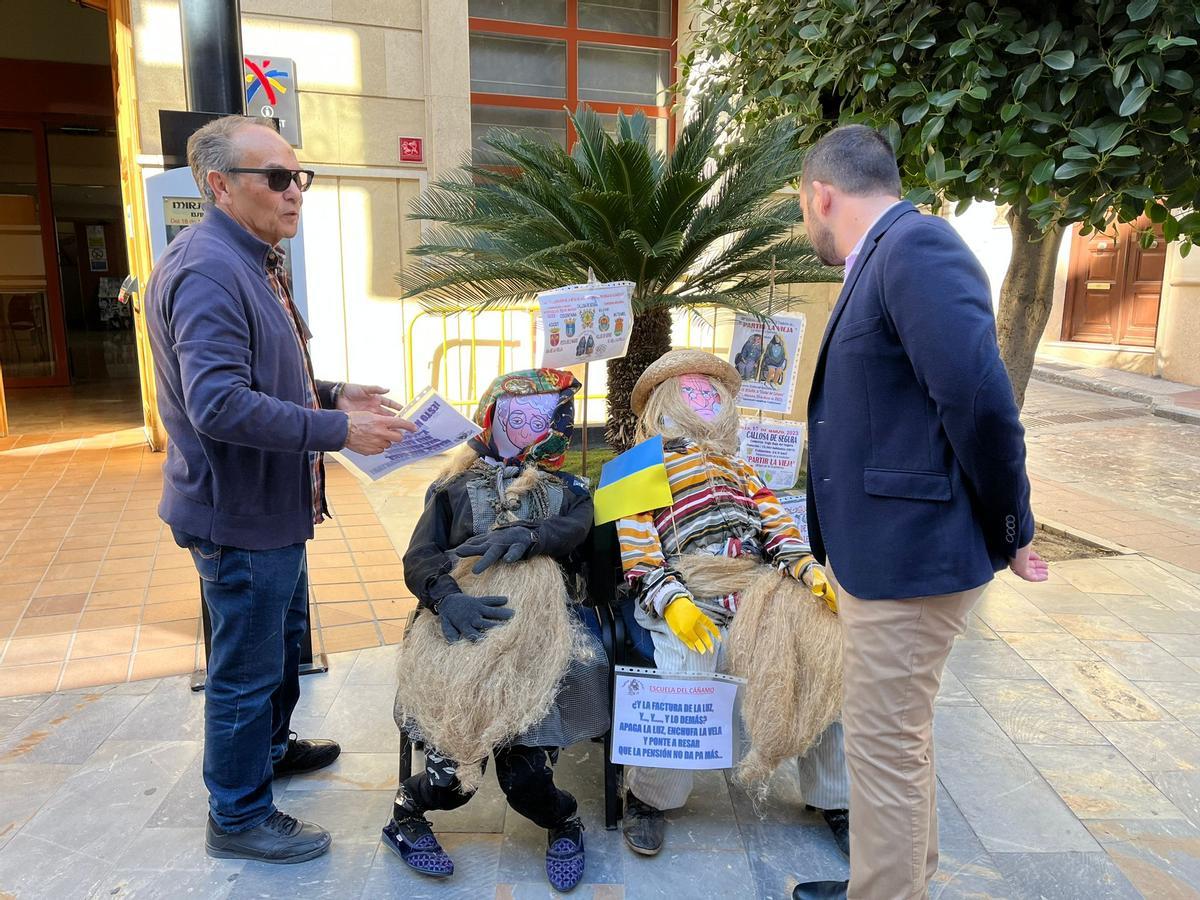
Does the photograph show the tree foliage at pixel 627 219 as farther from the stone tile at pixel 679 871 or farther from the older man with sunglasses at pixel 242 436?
the stone tile at pixel 679 871

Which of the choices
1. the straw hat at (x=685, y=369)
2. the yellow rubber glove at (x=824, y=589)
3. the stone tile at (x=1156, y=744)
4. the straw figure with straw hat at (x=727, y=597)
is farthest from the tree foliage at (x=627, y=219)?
the stone tile at (x=1156, y=744)

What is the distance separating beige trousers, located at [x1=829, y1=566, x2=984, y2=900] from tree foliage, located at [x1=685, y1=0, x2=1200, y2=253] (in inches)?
67.4

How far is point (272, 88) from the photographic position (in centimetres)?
535

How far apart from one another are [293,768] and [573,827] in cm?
105

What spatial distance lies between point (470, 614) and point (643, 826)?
0.86m

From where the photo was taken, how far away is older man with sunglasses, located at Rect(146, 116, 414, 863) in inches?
83.9

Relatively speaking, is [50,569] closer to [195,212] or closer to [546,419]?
[195,212]

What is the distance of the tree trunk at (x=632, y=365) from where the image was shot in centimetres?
436

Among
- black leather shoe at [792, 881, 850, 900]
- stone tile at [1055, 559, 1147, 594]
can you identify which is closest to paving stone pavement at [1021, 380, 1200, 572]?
stone tile at [1055, 559, 1147, 594]

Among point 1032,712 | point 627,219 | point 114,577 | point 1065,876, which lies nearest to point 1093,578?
point 1032,712

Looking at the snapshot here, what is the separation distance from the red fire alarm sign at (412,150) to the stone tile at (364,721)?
5.20m

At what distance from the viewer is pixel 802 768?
2645mm

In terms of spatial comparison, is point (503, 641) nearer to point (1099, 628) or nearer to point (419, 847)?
point (419, 847)

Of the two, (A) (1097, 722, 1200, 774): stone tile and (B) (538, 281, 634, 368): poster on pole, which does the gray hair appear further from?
(A) (1097, 722, 1200, 774): stone tile
